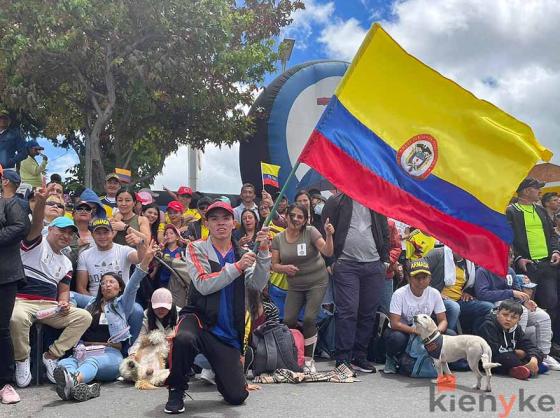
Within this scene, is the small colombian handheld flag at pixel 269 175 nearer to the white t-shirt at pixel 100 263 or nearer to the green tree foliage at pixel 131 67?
the green tree foliage at pixel 131 67

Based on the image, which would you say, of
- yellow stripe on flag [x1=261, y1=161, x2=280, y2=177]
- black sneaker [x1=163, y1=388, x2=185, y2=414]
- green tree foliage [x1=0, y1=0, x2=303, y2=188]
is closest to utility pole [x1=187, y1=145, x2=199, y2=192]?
green tree foliage [x1=0, y1=0, x2=303, y2=188]

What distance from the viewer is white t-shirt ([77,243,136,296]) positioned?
19.7ft

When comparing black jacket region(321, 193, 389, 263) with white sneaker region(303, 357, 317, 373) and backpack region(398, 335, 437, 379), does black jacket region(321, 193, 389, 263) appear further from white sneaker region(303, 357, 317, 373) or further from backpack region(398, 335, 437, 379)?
white sneaker region(303, 357, 317, 373)

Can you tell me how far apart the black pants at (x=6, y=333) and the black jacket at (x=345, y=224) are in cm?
316

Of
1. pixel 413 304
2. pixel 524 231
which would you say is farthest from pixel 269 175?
pixel 413 304

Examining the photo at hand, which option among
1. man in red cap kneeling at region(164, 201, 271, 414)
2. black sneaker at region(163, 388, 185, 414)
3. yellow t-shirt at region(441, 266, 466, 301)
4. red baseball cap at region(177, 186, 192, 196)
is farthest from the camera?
red baseball cap at region(177, 186, 192, 196)

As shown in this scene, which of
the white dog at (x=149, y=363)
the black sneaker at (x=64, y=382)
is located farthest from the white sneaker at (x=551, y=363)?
the black sneaker at (x=64, y=382)

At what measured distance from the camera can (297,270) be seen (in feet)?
20.7

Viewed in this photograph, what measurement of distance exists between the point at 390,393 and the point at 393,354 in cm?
87

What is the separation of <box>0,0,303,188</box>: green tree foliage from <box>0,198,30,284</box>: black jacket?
800 centimetres

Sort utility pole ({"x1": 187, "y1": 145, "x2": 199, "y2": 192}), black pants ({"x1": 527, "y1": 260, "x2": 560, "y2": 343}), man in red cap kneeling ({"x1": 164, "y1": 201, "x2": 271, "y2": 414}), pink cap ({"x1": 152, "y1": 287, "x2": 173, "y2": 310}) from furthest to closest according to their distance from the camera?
utility pole ({"x1": 187, "y1": 145, "x2": 199, "y2": 192}) < black pants ({"x1": 527, "y1": 260, "x2": 560, "y2": 343}) < pink cap ({"x1": 152, "y1": 287, "x2": 173, "y2": 310}) < man in red cap kneeling ({"x1": 164, "y1": 201, "x2": 271, "y2": 414})

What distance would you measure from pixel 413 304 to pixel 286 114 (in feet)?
32.5

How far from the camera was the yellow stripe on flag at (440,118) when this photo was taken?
4.21 meters

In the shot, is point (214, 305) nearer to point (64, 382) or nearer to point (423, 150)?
point (64, 382)
